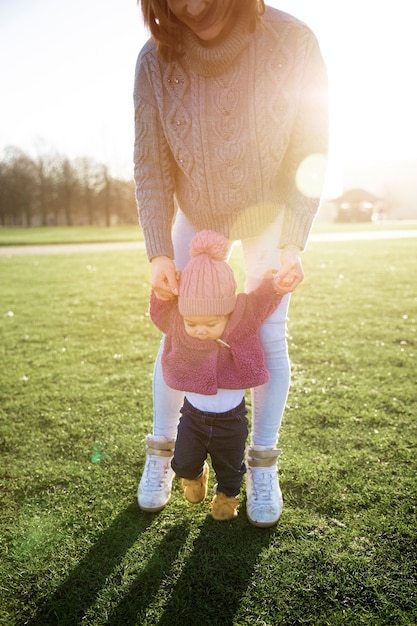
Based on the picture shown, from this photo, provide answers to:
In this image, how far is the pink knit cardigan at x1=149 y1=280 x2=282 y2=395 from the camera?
182 centimetres

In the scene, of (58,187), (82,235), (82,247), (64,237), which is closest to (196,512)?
(82,247)

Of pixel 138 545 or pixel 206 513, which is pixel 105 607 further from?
pixel 206 513

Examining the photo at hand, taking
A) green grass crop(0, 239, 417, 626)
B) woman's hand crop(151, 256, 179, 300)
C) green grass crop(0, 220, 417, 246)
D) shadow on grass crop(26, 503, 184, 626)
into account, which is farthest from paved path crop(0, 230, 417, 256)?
shadow on grass crop(26, 503, 184, 626)

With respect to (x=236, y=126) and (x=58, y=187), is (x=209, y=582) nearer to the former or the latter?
(x=236, y=126)

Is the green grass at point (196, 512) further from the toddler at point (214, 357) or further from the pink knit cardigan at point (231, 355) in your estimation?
the pink knit cardigan at point (231, 355)

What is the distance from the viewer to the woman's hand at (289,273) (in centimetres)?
175

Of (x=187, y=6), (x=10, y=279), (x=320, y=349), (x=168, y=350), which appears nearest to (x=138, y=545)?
(x=168, y=350)

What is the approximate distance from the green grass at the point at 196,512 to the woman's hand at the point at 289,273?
2.99 feet

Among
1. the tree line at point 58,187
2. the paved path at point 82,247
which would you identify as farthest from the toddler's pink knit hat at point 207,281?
the tree line at point 58,187

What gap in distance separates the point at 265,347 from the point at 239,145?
2.60 feet

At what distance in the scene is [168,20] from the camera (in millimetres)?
1631

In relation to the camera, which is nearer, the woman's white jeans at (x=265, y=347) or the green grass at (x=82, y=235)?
the woman's white jeans at (x=265, y=347)

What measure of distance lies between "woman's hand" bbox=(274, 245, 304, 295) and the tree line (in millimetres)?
42925

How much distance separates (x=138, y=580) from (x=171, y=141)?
1.56 meters
